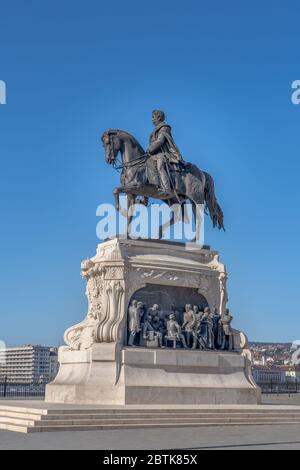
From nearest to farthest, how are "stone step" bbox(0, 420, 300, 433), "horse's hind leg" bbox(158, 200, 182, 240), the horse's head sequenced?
"stone step" bbox(0, 420, 300, 433)
the horse's head
"horse's hind leg" bbox(158, 200, 182, 240)

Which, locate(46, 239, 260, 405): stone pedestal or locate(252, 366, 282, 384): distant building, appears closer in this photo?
locate(46, 239, 260, 405): stone pedestal

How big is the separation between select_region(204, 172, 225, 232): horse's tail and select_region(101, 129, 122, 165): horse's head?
3294 mm

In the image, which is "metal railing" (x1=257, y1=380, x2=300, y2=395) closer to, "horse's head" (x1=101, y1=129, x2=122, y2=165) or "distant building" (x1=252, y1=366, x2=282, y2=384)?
"horse's head" (x1=101, y1=129, x2=122, y2=165)

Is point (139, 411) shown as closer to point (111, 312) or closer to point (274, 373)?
point (111, 312)

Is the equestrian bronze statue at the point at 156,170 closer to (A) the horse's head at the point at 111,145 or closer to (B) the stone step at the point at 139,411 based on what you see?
(A) the horse's head at the point at 111,145

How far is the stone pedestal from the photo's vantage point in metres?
18.9

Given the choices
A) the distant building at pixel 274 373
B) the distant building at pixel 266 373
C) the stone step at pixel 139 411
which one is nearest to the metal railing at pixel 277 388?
the stone step at pixel 139 411

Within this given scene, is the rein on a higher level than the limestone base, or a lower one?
higher

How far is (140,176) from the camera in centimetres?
2175

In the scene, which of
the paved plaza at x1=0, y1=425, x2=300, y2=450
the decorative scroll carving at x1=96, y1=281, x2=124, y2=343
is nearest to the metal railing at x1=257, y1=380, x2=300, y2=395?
the decorative scroll carving at x1=96, y1=281, x2=124, y2=343

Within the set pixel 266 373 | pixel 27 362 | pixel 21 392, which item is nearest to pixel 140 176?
pixel 21 392

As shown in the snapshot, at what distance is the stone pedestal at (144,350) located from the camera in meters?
18.9

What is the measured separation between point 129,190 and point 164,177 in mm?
1238
